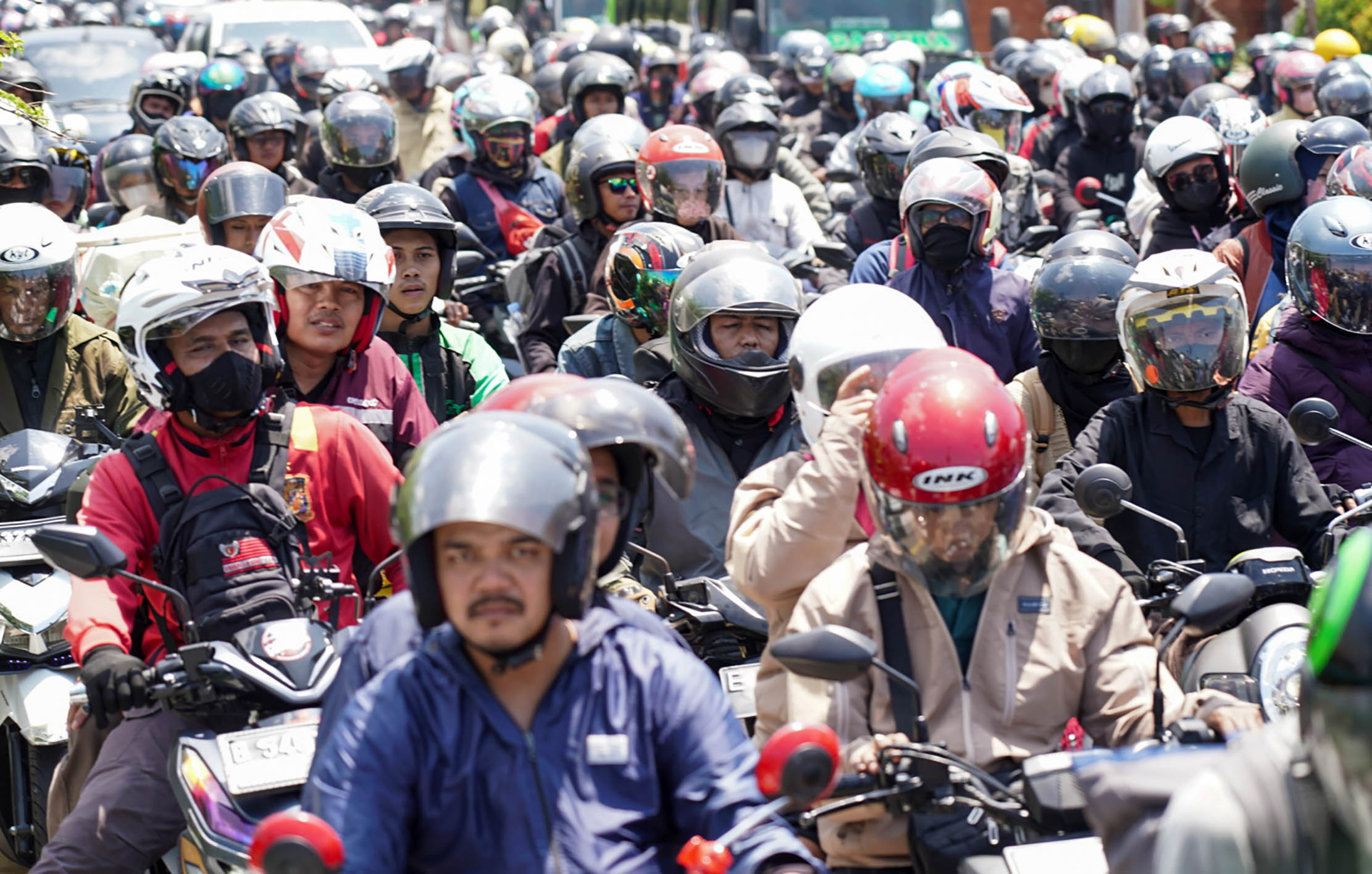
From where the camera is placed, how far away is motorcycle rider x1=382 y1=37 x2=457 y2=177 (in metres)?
17.6

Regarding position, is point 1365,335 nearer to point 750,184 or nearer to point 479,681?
point 479,681

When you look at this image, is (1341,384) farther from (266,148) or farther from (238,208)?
(266,148)

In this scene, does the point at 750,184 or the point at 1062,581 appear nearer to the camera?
the point at 1062,581

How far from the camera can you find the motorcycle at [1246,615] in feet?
14.7

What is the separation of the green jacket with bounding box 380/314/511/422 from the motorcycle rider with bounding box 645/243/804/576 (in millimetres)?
1521

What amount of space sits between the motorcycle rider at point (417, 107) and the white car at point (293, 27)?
516cm

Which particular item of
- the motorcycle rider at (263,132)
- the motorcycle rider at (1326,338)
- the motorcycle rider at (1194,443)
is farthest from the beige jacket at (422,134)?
the motorcycle rider at (1194,443)

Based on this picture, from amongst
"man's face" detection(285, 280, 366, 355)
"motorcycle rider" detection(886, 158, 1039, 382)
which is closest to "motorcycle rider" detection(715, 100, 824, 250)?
"motorcycle rider" detection(886, 158, 1039, 382)

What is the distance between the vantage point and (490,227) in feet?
39.5

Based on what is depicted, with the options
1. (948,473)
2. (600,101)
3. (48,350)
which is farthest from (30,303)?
(600,101)

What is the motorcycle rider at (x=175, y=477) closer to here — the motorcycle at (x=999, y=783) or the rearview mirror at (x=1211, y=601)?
the motorcycle at (x=999, y=783)

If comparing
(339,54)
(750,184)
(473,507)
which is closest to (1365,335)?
(473,507)

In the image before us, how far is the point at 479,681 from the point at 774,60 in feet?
72.6

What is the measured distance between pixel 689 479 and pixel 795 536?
66 centimetres
